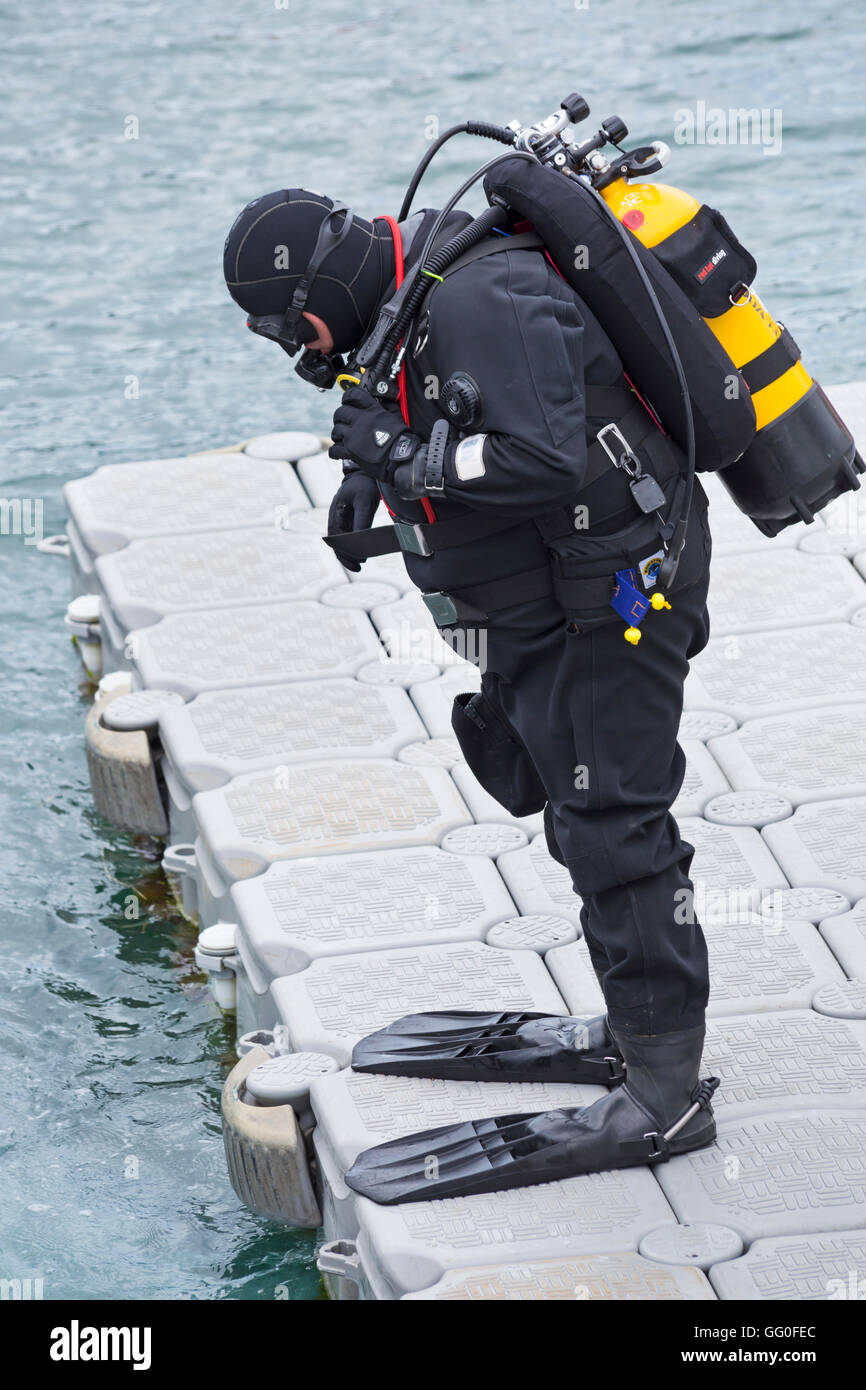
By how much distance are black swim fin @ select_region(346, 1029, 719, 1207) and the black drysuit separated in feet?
0.37

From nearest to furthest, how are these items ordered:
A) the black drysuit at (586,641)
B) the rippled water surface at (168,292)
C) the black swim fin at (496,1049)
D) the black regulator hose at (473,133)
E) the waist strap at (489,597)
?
the black drysuit at (586,641)
the black regulator hose at (473,133)
the waist strap at (489,597)
the black swim fin at (496,1049)
the rippled water surface at (168,292)

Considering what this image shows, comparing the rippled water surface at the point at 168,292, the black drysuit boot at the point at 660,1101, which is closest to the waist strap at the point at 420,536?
the black drysuit boot at the point at 660,1101

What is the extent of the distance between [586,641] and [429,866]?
4.17 ft

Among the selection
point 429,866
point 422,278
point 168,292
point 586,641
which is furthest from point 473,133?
point 168,292

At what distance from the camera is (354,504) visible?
3133 millimetres

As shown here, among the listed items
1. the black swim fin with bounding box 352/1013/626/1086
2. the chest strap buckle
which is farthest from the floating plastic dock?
the chest strap buckle

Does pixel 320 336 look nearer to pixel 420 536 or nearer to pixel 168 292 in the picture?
pixel 420 536

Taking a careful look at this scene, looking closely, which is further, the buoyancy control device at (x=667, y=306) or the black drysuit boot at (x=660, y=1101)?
the black drysuit boot at (x=660, y=1101)

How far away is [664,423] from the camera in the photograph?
9.46ft

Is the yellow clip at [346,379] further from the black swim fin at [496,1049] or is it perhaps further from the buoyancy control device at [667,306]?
the black swim fin at [496,1049]

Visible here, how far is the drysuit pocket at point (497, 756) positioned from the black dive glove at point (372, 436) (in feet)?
1.85

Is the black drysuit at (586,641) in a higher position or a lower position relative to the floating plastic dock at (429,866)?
higher

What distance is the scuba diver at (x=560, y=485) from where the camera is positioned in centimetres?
270

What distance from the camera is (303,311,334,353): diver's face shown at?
111 inches
